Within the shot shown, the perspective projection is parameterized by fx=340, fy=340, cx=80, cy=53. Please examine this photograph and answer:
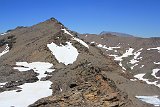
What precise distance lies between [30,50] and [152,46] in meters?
103

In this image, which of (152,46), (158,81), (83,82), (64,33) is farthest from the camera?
(152,46)

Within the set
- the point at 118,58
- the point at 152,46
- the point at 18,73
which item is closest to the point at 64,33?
the point at 18,73

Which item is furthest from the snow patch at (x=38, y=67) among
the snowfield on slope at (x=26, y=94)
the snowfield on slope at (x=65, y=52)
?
the snowfield on slope at (x=26, y=94)

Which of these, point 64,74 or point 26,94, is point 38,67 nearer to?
point 64,74

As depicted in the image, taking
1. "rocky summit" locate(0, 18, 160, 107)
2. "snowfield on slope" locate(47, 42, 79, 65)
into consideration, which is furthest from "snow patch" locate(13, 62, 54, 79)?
"snowfield on slope" locate(47, 42, 79, 65)

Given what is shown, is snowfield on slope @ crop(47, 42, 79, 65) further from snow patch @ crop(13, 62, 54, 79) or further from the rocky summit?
snow patch @ crop(13, 62, 54, 79)

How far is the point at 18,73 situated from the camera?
175ft

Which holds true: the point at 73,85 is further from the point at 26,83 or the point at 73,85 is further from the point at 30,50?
the point at 30,50

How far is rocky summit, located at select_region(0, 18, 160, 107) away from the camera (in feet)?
102

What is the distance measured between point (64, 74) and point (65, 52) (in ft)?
81.5

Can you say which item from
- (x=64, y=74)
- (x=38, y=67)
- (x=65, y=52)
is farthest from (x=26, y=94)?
(x=65, y=52)

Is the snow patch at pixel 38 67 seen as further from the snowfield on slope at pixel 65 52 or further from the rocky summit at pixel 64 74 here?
the snowfield on slope at pixel 65 52

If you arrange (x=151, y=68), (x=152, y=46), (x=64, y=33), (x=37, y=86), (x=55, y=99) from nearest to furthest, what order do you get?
(x=55, y=99) < (x=37, y=86) < (x=64, y=33) < (x=151, y=68) < (x=152, y=46)

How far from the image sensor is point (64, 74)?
4953cm
